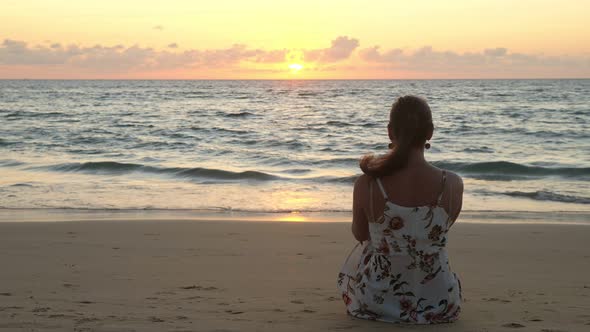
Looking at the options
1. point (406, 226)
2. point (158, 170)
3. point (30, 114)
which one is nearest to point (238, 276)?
point (406, 226)

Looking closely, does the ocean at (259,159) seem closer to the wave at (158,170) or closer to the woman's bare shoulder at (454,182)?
the wave at (158,170)

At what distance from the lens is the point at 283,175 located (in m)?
13.8

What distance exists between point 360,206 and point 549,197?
8189 mm

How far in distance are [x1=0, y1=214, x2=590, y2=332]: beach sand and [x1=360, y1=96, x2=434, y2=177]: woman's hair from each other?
915mm

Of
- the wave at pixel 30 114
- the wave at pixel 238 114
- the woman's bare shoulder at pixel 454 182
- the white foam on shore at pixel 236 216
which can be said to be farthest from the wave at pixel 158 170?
the wave at pixel 30 114

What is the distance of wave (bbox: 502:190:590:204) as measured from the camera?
10.5 meters

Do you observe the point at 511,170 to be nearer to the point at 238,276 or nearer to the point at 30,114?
the point at 238,276

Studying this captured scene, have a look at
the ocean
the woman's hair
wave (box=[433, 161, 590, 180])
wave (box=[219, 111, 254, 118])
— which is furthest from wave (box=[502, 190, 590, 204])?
wave (box=[219, 111, 254, 118])

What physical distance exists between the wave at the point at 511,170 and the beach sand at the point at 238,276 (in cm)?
641

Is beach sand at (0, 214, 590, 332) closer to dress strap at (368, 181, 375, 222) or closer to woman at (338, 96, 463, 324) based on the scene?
woman at (338, 96, 463, 324)

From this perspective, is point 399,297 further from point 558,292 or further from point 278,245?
point 278,245

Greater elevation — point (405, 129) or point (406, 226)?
point (405, 129)

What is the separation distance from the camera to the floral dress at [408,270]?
135 inches

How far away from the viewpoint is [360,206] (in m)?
3.49
